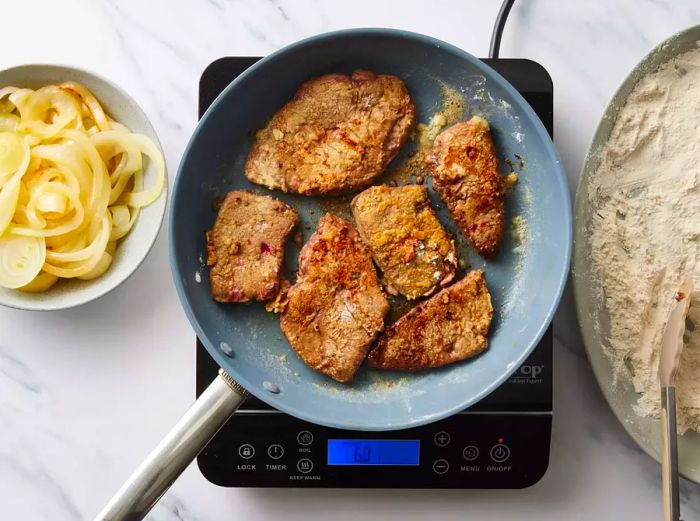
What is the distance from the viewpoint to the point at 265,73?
1.25 metres

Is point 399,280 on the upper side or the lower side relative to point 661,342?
upper

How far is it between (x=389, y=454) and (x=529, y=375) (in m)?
0.28

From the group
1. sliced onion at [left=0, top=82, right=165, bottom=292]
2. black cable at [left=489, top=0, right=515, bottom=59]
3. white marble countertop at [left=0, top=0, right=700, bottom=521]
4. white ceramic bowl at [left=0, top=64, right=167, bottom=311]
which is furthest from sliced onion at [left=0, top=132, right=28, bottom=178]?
black cable at [left=489, top=0, right=515, bottom=59]

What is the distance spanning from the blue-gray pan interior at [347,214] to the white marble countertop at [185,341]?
0.39ft

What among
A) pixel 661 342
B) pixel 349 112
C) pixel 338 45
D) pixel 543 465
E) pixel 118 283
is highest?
pixel 338 45


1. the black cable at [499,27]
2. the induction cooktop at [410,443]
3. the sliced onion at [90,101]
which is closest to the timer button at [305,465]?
the induction cooktop at [410,443]

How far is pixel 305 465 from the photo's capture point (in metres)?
1.30

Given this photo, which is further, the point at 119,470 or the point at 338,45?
the point at 119,470

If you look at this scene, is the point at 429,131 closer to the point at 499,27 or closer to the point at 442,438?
the point at 499,27

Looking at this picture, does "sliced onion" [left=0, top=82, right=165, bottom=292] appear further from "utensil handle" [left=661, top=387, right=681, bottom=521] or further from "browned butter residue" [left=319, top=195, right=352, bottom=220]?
"utensil handle" [left=661, top=387, right=681, bottom=521]

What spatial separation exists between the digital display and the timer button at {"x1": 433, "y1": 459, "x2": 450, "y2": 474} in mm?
33

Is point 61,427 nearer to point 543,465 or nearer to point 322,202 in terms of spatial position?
point 322,202

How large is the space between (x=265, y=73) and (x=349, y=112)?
6.4 inches

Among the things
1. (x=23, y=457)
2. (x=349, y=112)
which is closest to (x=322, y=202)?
(x=349, y=112)
